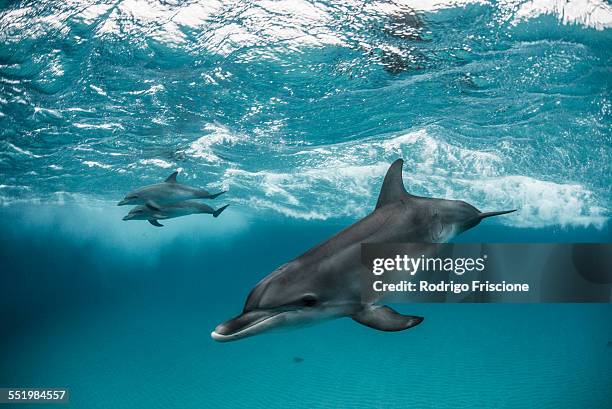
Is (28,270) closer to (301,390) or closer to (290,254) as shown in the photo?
(290,254)

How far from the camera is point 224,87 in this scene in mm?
12633

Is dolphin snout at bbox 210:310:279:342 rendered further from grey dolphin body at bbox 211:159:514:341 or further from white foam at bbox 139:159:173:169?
white foam at bbox 139:159:173:169

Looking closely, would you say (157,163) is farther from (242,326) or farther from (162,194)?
(242,326)

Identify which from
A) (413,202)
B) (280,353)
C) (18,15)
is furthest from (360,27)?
(280,353)

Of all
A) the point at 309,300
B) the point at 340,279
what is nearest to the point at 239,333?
the point at 309,300

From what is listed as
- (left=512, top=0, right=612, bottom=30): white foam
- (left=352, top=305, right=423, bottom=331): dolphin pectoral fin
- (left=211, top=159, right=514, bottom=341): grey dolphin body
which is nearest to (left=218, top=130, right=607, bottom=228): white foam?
(left=512, top=0, right=612, bottom=30): white foam

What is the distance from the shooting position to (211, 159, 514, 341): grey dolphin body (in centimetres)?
392

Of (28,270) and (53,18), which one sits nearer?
(53,18)

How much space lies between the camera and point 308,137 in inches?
669

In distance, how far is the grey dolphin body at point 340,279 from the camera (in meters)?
3.92

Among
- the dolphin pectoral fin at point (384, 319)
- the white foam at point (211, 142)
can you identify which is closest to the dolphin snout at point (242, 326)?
the dolphin pectoral fin at point (384, 319)

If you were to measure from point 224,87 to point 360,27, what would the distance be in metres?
4.57

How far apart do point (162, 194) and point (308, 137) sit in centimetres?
725

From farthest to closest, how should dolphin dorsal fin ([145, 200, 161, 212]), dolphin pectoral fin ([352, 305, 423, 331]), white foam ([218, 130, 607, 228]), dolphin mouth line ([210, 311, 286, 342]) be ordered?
1. white foam ([218, 130, 607, 228])
2. dolphin dorsal fin ([145, 200, 161, 212])
3. dolphin pectoral fin ([352, 305, 423, 331])
4. dolphin mouth line ([210, 311, 286, 342])
